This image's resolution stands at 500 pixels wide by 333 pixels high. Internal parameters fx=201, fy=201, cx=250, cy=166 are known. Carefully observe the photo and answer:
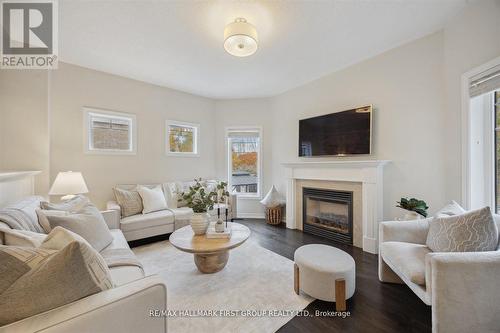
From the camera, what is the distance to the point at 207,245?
1.97m

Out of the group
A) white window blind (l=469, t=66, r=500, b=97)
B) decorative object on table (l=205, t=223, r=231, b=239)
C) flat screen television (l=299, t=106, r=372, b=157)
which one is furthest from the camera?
flat screen television (l=299, t=106, r=372, b=157)

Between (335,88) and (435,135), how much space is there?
5.18ft

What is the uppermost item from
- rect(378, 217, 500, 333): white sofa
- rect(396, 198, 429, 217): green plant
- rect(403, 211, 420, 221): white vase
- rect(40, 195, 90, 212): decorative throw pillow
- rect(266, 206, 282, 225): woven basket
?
rect(40, 195, 90, 212): decorative throw pillow

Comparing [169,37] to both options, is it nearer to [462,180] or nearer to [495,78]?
[495,78]

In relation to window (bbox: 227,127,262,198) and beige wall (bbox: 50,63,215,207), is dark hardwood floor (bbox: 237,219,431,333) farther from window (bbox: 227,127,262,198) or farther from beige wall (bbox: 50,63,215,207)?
beige wall (bbox: 50,63,215,207)

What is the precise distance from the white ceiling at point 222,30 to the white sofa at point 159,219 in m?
2.03

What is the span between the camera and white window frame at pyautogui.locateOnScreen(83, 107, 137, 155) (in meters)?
3.20

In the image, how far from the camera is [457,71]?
2.14 metres

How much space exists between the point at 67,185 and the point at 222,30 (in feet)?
8.91

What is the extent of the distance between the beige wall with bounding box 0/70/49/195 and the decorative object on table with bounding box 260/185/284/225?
139 inches

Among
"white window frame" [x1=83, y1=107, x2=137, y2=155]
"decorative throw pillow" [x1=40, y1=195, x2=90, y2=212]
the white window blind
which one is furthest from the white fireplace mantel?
"white window frame" [x1=83, y1=107, x2=137, y2=155]

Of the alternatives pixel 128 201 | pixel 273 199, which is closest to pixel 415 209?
pixel 273 199

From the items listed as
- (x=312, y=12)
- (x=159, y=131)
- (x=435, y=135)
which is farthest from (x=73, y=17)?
(x=435, y=135)

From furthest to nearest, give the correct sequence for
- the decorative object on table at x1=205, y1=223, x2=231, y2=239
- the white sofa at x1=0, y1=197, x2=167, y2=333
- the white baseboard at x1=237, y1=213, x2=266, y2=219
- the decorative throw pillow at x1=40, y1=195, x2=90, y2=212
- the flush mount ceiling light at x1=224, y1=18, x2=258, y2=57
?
the white baseboard at x1=237, y1=213, x2=266, y2=219 < the decorative object on table at x1=205, y1=223, x2=231, y2=239 < the flush mount ceiling light at x1=224, y1=18, x2=258, y2=57 < the decorative throw pillow at x1=40, y1=195, x2=90, y2=212 < the white sofa at x1=0, y1=197, x2=167, y2=333
